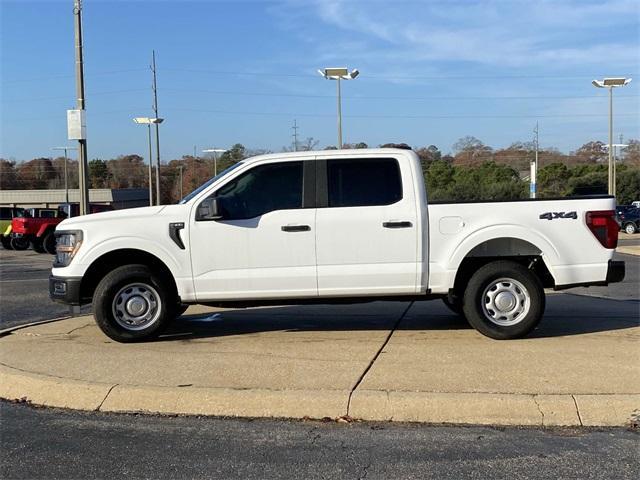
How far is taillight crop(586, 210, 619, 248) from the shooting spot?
21.8 feet

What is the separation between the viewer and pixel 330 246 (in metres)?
6.59

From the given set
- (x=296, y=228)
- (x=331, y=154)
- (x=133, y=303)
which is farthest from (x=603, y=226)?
(x=133, y=303)

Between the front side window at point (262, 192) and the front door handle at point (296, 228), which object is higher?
the front side window at point (262, 192)

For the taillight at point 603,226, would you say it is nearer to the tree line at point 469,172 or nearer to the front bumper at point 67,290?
the front bumper at point 67,290

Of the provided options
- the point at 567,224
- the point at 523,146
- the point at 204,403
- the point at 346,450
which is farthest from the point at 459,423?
the point at 523,146

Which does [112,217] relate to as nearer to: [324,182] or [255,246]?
[255,246]

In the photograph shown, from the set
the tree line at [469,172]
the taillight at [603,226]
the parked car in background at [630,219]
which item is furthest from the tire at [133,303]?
the parked car in background at [630,219]

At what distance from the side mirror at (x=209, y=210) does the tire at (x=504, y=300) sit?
2678mm

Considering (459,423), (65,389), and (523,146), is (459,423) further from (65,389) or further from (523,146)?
(523,146)

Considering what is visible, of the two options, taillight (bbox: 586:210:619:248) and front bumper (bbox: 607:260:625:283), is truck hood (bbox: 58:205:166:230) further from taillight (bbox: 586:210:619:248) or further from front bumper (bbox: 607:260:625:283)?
Answer: front bumper (bbox: 607:260:625:283)

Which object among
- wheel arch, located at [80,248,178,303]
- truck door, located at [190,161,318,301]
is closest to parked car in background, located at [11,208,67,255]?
wheel arch, located at [80,248,178,303]

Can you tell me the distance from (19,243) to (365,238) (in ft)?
82.6

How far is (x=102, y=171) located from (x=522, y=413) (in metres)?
102

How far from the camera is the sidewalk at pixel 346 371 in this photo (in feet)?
15.2
